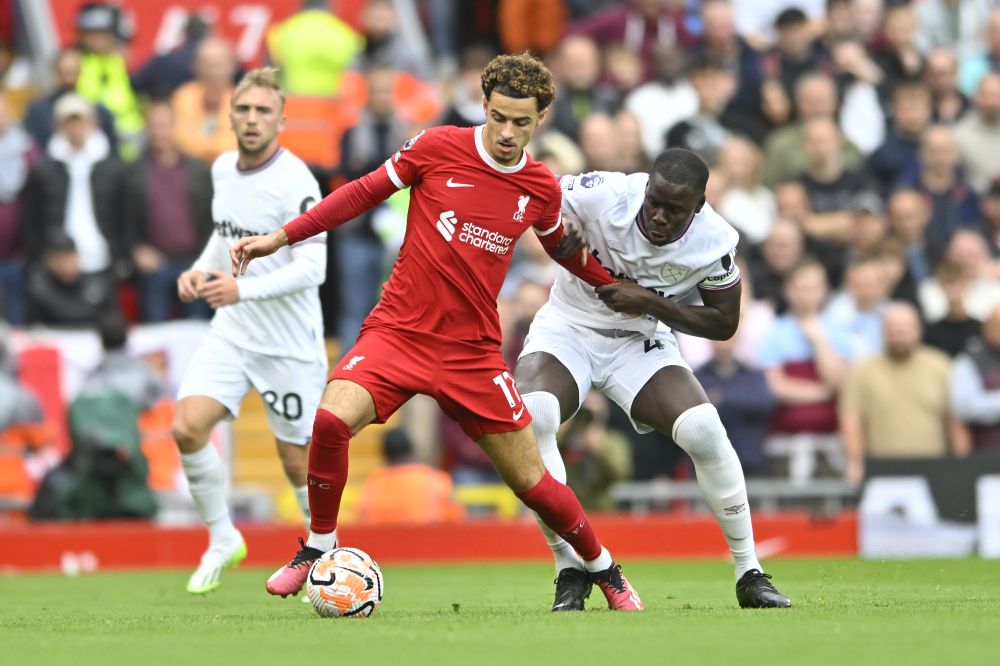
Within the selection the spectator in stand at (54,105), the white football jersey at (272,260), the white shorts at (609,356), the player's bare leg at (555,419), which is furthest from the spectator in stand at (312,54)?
the player's bare leg at (555,419)

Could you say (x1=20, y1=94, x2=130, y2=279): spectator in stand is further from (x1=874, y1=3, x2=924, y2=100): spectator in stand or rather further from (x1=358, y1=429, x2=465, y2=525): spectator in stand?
(x1=874, y1=3, x2=924, y2=100): spectator in stand

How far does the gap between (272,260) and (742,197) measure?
8.03m

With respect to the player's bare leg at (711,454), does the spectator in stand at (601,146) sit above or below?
above

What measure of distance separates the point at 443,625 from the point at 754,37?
13.7 metres

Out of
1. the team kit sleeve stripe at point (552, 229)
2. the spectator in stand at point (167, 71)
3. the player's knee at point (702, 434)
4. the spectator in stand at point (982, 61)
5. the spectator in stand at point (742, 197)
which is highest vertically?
the spectator in stand at point (167, 71)

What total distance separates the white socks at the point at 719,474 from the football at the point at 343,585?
1766 millimetres

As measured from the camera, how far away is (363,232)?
17156 mm

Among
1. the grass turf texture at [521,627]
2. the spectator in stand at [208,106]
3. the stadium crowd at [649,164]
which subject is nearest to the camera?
the grass turf texture at [521,627]

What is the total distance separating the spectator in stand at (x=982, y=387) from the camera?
51.9 ft

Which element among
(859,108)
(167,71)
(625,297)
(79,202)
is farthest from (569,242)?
(859,108)

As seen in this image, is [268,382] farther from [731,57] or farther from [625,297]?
[731,57]

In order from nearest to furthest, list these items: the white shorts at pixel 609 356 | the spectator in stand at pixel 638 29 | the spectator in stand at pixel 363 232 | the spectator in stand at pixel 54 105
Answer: the white shorts at pixel 609 356
the spectator in stand at pixel 363 232
the spectator in stand at pixel 54 105
the spectator in stand at pixel 638 29

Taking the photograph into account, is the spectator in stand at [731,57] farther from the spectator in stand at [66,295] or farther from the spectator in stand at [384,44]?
the spectator in stand at [66,295]

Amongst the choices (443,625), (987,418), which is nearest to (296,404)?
(443,625)
